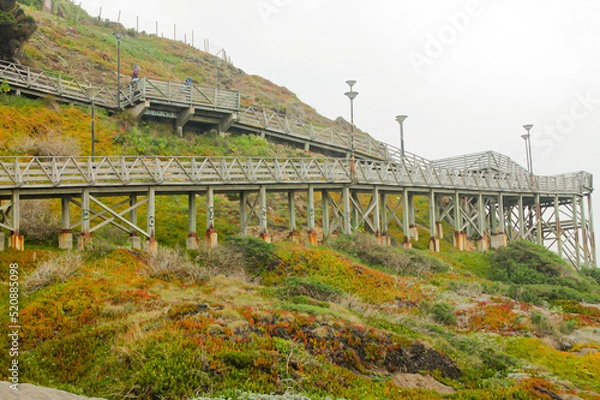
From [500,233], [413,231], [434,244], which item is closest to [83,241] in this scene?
[413,231]

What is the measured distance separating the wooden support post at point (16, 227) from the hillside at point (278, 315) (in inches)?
38.1

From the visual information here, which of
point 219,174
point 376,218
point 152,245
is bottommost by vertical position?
point 152,245

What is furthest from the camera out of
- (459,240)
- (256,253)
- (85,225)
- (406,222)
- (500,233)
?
(500,233)

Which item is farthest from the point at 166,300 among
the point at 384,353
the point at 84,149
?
the point at 84,149

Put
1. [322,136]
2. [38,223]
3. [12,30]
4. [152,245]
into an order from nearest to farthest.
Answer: [38,223] → [152,245] → [12,30] → [322,136]

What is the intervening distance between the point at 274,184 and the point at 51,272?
13.1 m

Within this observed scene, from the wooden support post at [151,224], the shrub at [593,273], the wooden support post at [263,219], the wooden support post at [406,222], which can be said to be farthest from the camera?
the shrub at [593,273]

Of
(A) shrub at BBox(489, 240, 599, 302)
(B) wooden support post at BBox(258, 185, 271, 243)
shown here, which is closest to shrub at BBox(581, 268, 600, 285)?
(A) shrub at BBox(489, 240, 599, 302)

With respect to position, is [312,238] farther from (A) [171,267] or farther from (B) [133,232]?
(A) [171,267]

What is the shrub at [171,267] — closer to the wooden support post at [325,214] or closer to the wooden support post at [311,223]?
the wooden support post at [311,223]

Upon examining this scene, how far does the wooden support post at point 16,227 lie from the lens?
23.1 meters

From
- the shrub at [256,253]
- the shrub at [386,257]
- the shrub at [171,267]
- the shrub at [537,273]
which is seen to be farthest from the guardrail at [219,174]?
the shrub at [537,273]

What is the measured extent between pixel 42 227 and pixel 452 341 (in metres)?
15.6

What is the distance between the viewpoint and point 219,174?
28.8m
